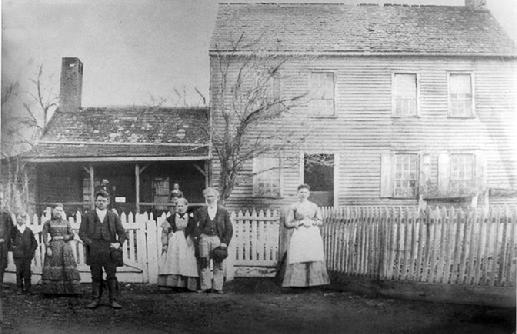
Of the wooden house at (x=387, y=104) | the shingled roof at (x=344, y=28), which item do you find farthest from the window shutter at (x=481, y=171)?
the shingled roof at (x=344, y=28)

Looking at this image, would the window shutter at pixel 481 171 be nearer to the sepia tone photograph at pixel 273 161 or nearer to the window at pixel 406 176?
the sepia tone photograph at pixel 273 161

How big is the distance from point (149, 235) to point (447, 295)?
3623 mm

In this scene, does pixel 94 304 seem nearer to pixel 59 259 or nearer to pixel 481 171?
pixel 59 259

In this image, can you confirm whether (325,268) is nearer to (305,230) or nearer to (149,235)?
(305,230)

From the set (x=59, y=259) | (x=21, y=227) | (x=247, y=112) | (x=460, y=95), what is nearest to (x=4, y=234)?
(x=21, y=227)

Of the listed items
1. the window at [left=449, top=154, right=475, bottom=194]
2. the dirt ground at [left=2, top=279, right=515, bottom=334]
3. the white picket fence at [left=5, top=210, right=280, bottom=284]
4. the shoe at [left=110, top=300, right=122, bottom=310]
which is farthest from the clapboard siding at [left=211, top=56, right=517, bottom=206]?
the shoe at [left=110, top=300, right=122, bottom=310]

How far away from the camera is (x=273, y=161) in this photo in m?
6.14

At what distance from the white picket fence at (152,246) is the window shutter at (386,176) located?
133cm

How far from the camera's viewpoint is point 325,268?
19.9ft

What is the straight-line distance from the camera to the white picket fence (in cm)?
617

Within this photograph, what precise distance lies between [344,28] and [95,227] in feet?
12.5

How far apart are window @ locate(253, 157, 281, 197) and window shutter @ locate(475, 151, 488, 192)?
2.24m

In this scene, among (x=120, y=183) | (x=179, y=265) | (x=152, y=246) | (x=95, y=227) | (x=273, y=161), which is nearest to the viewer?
(x=95, y=227)

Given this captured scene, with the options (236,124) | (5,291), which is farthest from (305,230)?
(5,291)
